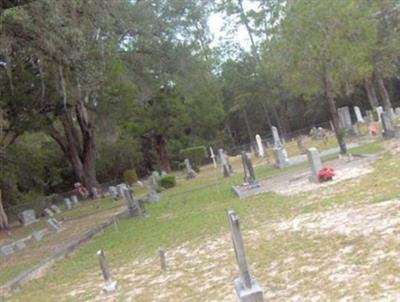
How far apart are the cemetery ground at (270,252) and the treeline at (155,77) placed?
5921 millimetres

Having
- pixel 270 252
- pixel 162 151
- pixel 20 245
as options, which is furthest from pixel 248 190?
pixel 162 151

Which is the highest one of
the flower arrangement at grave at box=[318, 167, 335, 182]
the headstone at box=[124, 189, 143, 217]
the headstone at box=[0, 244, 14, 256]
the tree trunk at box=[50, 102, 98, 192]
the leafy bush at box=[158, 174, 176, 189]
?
the tree trunk at box=[50, 102, 98, 192]

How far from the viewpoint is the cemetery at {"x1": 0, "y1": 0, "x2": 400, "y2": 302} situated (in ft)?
25.8

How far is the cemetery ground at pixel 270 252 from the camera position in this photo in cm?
649

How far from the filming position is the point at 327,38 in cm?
2109

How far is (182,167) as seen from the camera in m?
44.4

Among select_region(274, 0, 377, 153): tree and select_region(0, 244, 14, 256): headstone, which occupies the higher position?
select_region(274, 0, 377, 153): tree

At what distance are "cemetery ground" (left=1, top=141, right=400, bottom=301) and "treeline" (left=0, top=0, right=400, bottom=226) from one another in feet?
19.4

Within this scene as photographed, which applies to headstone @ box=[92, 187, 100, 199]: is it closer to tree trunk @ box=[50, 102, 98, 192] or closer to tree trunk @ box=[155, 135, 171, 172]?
tree trunk @ box=[50, 102, 98, 192]

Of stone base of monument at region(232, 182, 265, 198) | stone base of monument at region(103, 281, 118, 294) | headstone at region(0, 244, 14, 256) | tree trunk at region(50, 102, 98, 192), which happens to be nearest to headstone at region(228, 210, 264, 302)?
stone base of monument at region(103, 281, 118, 294)

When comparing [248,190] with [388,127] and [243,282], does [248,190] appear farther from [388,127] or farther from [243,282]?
[243,282]

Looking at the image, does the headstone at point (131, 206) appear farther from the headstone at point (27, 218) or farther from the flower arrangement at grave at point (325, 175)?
the headstone at point (27, 218)

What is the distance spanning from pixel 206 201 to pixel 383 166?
5.81 meters

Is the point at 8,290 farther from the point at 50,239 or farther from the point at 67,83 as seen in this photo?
the point at 67,83
